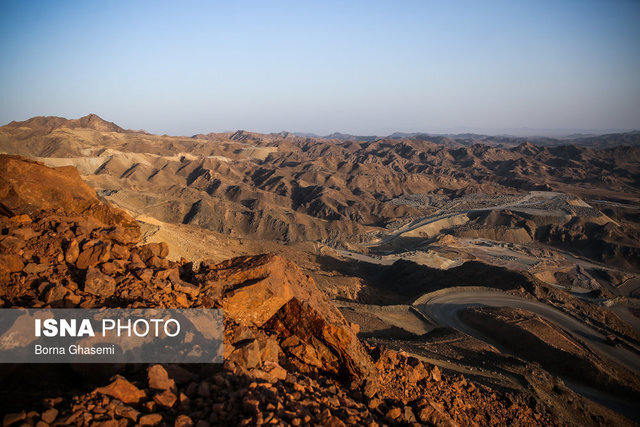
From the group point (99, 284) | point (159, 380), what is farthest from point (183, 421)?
point (99, 284)

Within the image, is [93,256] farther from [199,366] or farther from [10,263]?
[199,366]

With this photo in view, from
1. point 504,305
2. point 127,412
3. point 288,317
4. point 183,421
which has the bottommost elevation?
point 504,305

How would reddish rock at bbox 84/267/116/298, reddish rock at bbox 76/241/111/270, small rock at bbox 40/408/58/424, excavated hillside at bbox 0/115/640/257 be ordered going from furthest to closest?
excavated hillside at bbox 0/115/640/257 → reddish rock at bbox 76/241/111/270 → reddish rock at bbox 84/267/116/298 → small rock at bbox 40/408/58/424

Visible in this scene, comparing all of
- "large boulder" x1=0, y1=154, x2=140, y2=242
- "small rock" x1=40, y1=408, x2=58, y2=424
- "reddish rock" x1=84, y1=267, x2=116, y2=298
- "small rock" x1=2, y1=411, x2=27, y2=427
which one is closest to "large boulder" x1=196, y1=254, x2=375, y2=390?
"reddish rock" x1=84, y1=267, x2=116, y2=298

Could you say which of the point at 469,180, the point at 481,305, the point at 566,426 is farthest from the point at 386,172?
the point at 566,426

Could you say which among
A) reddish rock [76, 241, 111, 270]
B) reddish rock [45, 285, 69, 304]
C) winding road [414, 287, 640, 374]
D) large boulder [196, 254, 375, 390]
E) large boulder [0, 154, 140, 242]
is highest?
large boulder [0, 154, 140, 242]

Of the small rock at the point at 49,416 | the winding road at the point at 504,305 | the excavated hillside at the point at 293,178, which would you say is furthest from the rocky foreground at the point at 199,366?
the excavated hillside at the point at 293,178

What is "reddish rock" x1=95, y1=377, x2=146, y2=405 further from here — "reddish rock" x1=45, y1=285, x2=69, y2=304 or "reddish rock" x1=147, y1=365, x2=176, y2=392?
"reddish rock" x1=45, y1=285, x2=69, y2=304

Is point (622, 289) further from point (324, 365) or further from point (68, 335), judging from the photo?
point (68, 335)

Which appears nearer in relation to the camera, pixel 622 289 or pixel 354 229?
pixel 622 289
